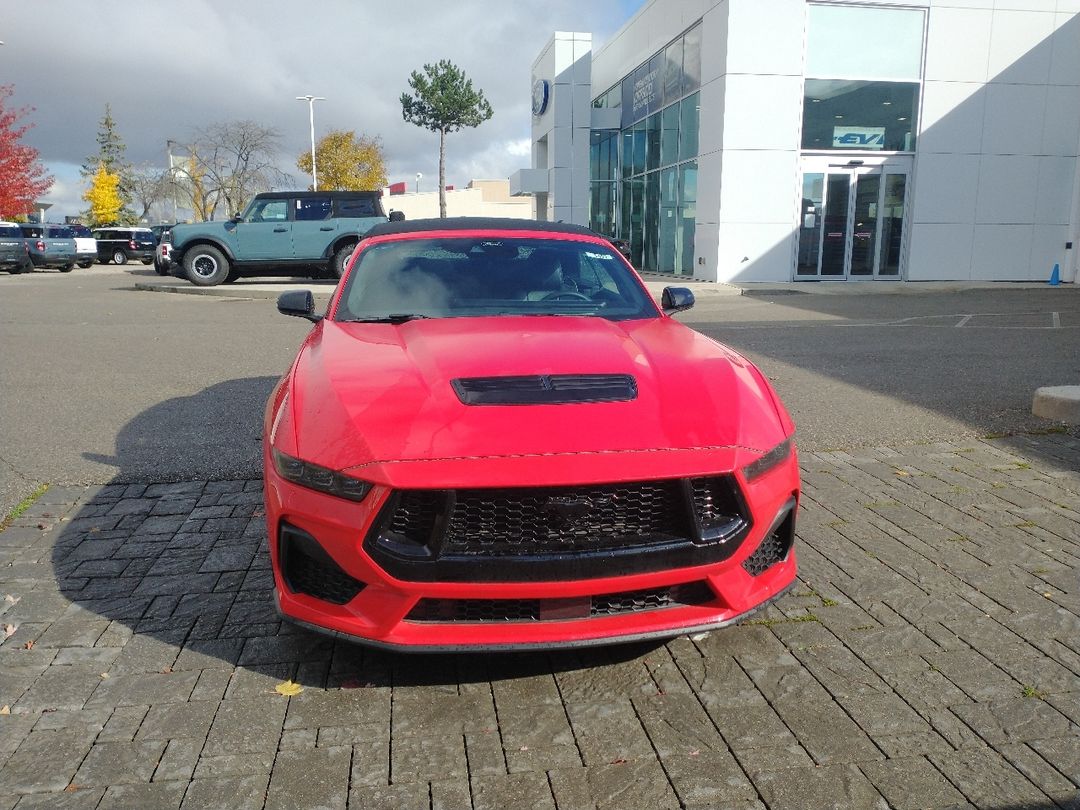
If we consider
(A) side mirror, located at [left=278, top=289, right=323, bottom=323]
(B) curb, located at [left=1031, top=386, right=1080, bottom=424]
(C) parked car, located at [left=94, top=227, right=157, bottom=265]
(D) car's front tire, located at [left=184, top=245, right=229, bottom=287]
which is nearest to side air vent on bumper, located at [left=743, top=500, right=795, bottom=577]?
(A) side mirror, located at [left=278, top=289, right=323, bottom=323]

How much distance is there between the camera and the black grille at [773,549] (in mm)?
2842

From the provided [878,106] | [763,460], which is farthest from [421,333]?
[878,106]

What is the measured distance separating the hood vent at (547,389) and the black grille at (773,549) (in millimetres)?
661

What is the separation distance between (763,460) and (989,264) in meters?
22.6

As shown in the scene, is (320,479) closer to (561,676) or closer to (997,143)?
(561,676)

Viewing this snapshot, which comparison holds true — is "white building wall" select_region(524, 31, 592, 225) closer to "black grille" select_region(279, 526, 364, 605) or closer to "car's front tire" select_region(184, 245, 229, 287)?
"car's front tire" select_region(184, 245, 229, 287)

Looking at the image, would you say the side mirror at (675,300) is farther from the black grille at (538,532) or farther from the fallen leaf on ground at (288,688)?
the fallen leaf on ground at (288,688)

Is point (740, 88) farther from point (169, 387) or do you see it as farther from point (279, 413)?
point (279, 413)

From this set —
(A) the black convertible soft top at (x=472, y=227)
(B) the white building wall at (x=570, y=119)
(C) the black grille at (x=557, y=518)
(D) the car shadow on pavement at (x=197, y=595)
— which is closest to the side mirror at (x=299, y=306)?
(A) the black convertible soft top at (x=472, y=227)

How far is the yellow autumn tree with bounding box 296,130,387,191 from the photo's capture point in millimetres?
59781

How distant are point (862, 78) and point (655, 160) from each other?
729cm

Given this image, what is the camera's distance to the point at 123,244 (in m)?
38.2

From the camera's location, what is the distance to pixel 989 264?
22203 mm

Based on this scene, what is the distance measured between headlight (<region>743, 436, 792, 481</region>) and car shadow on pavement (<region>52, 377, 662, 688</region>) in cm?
81
